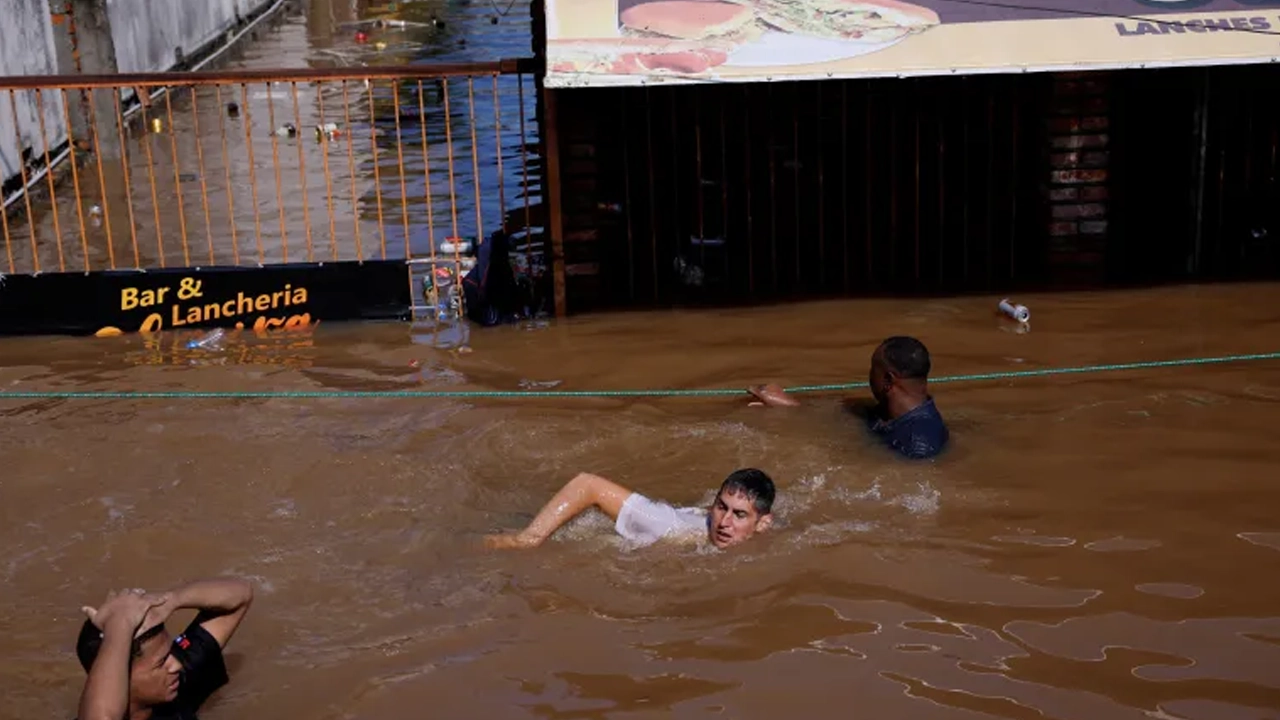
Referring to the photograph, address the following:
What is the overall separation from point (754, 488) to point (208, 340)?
5467mm

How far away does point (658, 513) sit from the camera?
23.6 ft

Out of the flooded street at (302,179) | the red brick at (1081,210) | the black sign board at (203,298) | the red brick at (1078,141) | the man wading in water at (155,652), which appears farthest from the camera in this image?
the flooded street at (302,179)

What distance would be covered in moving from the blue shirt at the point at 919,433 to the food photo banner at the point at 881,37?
2765 mm

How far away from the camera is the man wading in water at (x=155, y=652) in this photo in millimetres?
5129

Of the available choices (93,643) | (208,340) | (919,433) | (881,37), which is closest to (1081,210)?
(881,37)

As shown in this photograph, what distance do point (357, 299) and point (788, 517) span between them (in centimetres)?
490

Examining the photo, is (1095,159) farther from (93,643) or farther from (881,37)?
(93,643)

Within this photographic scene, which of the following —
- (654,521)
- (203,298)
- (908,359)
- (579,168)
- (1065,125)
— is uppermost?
(1065,125)

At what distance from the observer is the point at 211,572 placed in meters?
7.05

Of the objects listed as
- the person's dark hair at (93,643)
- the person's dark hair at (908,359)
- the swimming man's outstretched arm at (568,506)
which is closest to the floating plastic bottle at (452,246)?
the person's dark hair at (908,359)

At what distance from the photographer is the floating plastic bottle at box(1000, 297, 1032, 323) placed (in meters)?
10.6

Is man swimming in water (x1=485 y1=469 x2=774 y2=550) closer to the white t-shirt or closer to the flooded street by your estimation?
the white t-shirt

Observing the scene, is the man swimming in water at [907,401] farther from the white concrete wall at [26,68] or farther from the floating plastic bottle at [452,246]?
the white concrete wall at [26,68]

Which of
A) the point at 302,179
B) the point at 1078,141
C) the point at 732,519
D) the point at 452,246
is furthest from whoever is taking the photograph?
the point at 452,246
